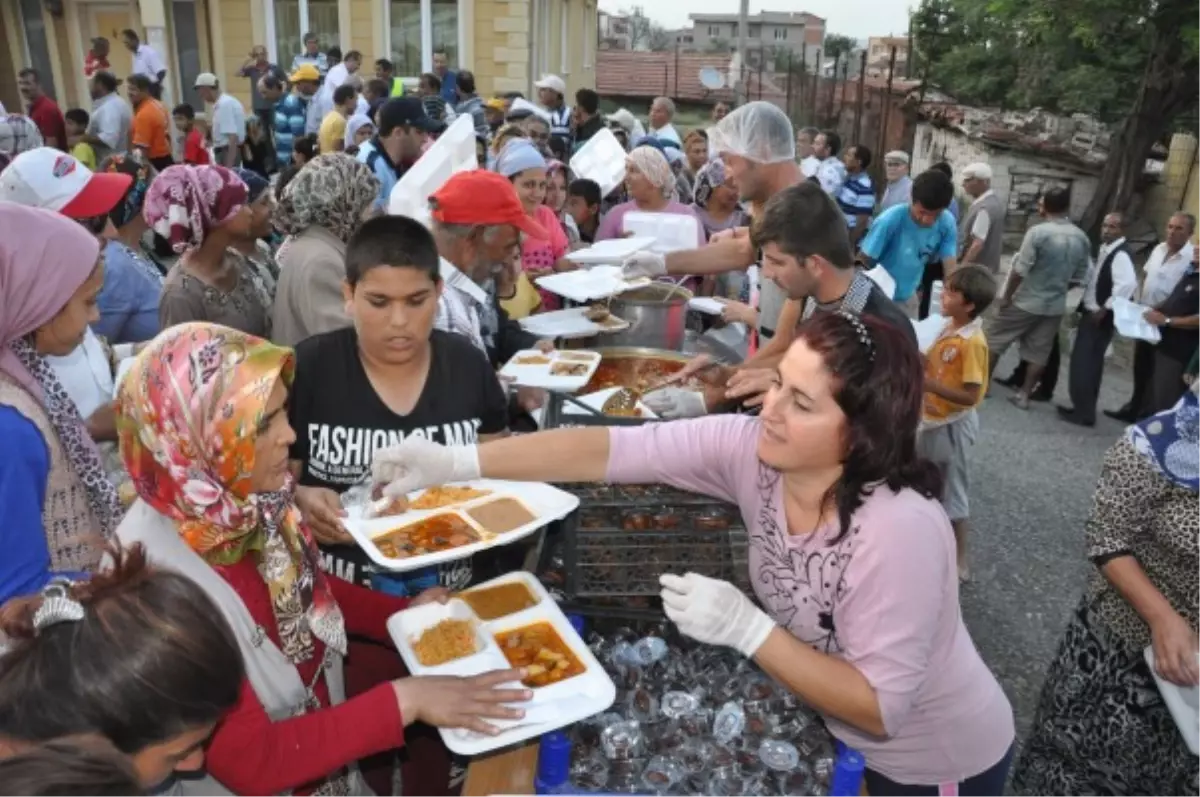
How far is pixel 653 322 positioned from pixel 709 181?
2886mm

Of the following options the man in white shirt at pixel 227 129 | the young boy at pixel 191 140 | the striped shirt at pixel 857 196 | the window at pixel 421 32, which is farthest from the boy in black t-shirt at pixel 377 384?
the window at pixel 421 32

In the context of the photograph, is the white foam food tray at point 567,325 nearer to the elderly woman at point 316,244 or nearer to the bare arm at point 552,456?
the elderly woman at point 316,244

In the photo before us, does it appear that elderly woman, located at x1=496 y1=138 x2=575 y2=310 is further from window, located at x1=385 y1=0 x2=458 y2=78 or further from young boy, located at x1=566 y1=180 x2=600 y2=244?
window, located at x1=385 y1=0 x2=458 y2=78

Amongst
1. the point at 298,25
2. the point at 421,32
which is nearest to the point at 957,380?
the point at 421,32

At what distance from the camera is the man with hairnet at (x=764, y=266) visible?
262 cm

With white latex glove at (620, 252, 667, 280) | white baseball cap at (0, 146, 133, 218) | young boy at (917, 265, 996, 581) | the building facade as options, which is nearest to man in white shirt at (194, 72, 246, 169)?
the building facade

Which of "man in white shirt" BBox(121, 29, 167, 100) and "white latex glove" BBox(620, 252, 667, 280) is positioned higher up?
"man in white shirt" BBox(121, 29, 167, 100)

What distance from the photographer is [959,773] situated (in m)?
1.80

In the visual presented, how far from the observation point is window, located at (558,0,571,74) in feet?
66.5

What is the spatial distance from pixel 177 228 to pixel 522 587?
7.49 ft

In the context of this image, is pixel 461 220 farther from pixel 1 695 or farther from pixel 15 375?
pixel 1 695

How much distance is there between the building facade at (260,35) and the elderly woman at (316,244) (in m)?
12.4

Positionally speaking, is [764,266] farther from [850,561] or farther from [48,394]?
[48,394]

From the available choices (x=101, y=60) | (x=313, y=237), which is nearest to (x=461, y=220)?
(x=313, y=237)
